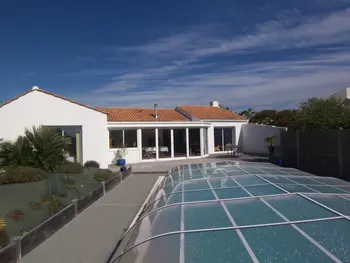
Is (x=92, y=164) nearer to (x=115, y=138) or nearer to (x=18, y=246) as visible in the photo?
(x=115, y=138)

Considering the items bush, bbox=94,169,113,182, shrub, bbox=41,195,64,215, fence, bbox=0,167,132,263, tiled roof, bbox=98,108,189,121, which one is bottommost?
fence, bbox=0,167,132,263

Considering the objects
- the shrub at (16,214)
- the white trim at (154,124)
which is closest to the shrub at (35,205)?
the shrub at (16,214)

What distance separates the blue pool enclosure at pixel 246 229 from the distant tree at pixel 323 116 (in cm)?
1409

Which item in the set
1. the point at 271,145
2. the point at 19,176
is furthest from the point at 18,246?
the point at 271,145

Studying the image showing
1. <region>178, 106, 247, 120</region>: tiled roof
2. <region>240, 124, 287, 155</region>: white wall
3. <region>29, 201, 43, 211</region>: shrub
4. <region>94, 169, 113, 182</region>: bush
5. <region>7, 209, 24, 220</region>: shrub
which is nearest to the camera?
<region>7, 209, 24, 220</region>: shrub

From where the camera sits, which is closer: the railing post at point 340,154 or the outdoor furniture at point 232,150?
the railing post at point 340,154

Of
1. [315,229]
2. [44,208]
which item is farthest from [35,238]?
[315,229]

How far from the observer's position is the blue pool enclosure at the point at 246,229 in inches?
155

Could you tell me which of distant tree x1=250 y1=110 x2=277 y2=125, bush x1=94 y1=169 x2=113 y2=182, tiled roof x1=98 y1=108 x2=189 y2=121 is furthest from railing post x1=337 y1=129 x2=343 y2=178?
distant tree x1=250 y1=110 x2=277 y2=125

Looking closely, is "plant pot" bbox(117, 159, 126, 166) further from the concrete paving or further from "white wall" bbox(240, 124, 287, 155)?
"white wall" bbox(240, 124, 287, 155)

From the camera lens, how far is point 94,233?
8.59 metres

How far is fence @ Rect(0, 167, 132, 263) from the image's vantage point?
254 inches

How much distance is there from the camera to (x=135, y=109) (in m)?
32.0

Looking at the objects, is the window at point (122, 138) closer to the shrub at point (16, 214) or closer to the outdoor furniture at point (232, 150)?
the outdoor furniture at point (232, 150)
